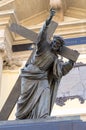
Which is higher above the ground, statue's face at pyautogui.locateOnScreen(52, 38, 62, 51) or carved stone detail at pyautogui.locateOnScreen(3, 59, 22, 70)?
statue's face at pyautogui.locateOnScreen(52, 38, 62, 51)

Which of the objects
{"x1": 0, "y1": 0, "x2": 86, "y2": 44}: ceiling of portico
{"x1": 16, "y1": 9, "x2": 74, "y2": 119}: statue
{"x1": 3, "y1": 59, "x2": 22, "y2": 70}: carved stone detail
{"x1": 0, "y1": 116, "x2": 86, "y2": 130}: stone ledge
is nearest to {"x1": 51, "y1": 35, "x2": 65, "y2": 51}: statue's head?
{"x1": 16, "y1": 9, "x2": 74, "y2": 119}: statue

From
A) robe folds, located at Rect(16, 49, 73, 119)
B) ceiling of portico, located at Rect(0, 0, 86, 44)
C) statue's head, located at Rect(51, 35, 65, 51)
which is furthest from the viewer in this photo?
ceiling of portico, located at Rect(0, 0, 86, 44)

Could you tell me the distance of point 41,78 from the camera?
458 centimetres

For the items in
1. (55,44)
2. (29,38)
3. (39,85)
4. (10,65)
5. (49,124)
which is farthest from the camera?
(10,65)

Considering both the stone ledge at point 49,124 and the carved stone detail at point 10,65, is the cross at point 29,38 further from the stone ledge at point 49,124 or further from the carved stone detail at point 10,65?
the carved stone detail at point 10,65

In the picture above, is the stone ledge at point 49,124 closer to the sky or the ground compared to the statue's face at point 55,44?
closer to the ground

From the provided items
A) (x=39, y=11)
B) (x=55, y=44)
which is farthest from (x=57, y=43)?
(x=39, y=11)

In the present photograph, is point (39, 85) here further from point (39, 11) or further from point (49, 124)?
point (39, 11)

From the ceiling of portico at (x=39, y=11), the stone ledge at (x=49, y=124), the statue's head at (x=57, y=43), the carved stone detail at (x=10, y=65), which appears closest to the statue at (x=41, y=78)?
the statue's head at (x=57, y=43)

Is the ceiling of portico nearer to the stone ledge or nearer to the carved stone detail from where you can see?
the carved stone detail

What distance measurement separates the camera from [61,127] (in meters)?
3.75

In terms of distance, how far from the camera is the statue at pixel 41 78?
441 cm

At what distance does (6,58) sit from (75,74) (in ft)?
6.89

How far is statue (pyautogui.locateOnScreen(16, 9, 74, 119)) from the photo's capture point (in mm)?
4414
